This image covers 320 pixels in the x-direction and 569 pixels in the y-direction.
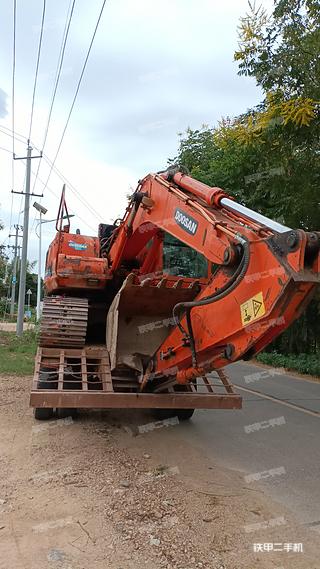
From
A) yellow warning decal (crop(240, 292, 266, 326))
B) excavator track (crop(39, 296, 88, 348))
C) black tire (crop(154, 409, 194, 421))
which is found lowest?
black tire (crop(154, 409, 194, 421))

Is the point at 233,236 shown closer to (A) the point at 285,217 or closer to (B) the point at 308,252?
(B) the point at 308,252

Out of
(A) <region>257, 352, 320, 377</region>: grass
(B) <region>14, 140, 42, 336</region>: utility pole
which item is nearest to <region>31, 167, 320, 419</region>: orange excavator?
(A) <region>257, 352, 320, 377</region>: grass

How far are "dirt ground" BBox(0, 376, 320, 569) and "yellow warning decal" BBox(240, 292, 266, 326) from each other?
1.69 meters

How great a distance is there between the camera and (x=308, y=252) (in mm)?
3500

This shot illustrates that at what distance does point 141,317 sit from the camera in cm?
627

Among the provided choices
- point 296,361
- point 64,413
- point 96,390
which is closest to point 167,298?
point 96,390

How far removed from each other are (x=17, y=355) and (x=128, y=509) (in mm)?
10166

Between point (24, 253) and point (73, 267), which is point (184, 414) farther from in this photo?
point (24, 253)

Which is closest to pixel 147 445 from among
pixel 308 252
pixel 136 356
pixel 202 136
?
pixel 136 356

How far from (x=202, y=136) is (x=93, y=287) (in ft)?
45.5

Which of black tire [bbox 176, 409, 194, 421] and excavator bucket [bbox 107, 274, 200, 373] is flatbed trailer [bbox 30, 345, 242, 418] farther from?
black tire [bbox 176, 409, 194, 421]

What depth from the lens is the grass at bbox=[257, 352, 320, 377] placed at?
43.1 feet

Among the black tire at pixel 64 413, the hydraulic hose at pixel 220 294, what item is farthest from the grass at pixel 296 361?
the hydraulic hose at pixel 220 294

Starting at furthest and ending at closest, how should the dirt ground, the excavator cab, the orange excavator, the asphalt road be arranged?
the excavator cab, the asphalt road, the orange excavator, the dirt ground
